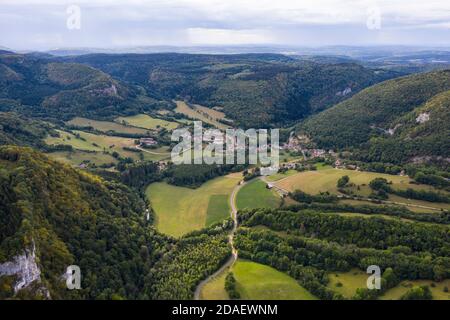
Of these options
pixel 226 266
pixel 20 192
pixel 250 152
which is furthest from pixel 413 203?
pixel 20 192

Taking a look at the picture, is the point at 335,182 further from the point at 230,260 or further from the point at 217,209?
the point at 230,260

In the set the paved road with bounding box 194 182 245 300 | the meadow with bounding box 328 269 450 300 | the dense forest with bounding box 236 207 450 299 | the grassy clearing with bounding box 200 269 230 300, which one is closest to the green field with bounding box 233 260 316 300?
the dense forest with bounding box 236 207 450 299

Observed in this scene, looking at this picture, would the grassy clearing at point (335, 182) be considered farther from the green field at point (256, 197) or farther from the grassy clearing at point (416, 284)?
the grassy clearing at point (416, 284)

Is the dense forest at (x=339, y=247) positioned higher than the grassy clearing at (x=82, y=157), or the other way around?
the grassy clearing at (x=82, y=157)

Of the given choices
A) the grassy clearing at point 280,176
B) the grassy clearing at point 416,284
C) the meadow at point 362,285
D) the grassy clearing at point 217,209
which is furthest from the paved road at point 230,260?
the grassy clearing at point 416,284

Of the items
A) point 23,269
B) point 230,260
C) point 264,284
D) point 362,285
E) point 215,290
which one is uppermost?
point 23,269

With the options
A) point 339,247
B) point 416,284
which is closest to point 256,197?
point 339,247
